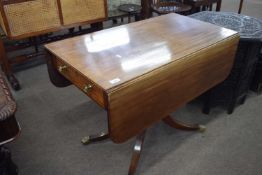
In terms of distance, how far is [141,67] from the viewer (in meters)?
1.16

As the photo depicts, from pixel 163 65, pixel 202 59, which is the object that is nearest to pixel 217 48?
pixel 202 59

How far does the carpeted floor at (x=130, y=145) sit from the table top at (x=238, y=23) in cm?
65

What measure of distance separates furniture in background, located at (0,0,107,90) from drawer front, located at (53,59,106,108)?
109 cm

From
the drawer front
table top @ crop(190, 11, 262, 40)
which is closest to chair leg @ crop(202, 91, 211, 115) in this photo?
table top @ crop(190, 11, 262, 40)

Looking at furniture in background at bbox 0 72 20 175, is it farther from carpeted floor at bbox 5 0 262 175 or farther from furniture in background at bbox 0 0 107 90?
furniture in background at bbox 0 0 107 90

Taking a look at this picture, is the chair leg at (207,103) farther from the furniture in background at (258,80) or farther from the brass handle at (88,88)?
the brass handle at (88,88)

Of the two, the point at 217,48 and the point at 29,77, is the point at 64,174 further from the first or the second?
the point at 29,77

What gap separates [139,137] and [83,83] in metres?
0.57

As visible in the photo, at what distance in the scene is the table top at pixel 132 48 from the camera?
3.72ft

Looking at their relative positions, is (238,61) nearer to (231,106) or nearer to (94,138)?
(231,106)

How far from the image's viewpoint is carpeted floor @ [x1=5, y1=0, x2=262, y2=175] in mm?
1565

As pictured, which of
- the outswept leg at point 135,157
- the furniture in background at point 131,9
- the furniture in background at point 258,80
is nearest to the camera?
the outswept leg at point 135,157

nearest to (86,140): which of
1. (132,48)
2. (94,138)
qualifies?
(94,138)

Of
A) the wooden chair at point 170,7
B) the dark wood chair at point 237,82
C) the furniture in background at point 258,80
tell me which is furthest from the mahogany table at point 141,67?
the wooden chair at point 170,7
